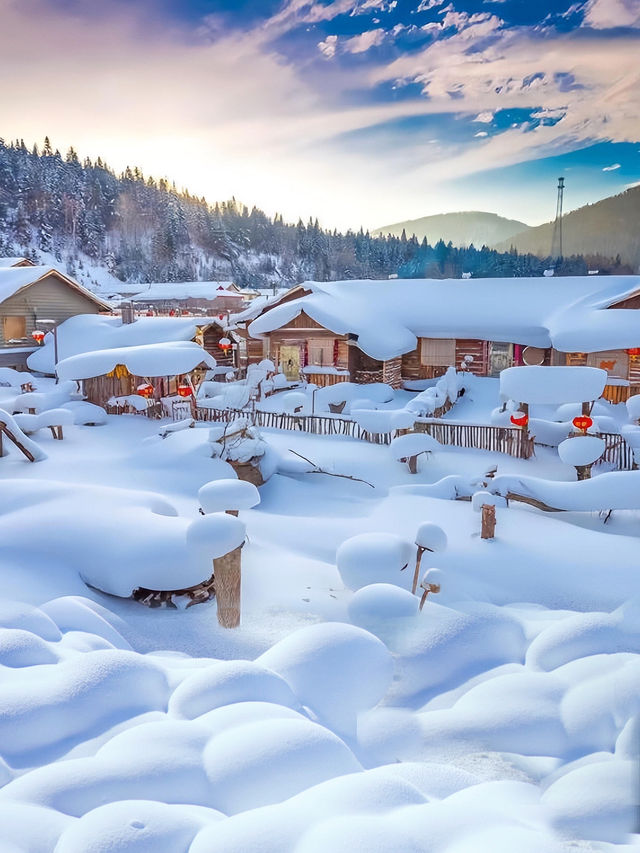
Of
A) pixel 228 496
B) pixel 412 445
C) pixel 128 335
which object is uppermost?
pixel 128 335

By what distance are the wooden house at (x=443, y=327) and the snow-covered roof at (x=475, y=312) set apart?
4 cm

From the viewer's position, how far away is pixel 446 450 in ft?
50.8

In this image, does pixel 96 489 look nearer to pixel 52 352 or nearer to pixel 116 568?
pixel 116 568

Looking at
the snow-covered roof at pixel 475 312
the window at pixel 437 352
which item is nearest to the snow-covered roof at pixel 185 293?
the snow-covered roof at pixel 475 312

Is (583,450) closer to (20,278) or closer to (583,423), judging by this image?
(583,423)

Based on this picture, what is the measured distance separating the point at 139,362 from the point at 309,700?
48.9ft

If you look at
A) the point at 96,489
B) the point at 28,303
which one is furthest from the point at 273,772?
the point at 28,303

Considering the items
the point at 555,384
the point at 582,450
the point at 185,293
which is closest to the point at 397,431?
the point at 555,384

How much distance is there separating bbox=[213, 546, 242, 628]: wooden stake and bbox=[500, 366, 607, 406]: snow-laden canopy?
9436mm

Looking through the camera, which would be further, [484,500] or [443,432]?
[443,432]

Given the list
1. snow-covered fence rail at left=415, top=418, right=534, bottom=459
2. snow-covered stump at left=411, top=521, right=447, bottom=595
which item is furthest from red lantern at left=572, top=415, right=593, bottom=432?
snow-covered stump at left=411, top=521, right=447, bottom=595

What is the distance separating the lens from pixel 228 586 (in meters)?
6.20

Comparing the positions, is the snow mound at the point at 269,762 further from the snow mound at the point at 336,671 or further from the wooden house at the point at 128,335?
the wooden house at the point at 128,335

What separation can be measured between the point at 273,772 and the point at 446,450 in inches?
518
